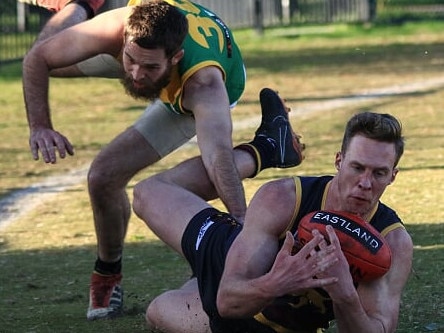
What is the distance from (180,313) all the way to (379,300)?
1411 millimetres

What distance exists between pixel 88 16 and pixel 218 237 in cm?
239

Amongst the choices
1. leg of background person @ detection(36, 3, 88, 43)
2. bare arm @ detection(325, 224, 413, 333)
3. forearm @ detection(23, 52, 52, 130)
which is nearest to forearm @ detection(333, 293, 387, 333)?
bare arm @ detection(325, 224, 413, 333)

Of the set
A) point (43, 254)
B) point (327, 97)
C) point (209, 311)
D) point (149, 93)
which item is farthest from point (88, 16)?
point (327, 97)

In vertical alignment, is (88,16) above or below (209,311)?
above

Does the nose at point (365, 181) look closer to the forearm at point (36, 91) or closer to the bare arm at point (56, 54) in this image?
the bare arm at point (56, 54)

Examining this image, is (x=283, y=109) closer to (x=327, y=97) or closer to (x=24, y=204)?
(x=24, y=204)

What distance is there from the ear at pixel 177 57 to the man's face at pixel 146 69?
2cm

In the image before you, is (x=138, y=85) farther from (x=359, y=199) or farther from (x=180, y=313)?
(x=359, y=199)

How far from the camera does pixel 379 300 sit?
5.44 metres

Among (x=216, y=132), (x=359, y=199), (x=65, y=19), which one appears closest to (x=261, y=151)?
(x=216, y=132)

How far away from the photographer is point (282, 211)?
5.50 meters

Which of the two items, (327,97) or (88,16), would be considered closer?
(88,16)

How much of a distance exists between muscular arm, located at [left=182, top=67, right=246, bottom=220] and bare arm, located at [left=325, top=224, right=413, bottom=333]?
1.22 m

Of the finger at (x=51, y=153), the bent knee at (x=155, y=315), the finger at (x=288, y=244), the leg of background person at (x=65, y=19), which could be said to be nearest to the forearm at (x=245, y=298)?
the finger at (x=288, y=244)
